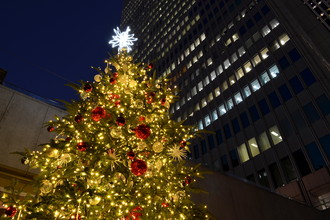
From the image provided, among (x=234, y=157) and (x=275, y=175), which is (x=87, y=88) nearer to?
(x=275, y=175)

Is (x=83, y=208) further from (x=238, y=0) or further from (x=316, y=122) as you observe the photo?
(x=238, y=0)

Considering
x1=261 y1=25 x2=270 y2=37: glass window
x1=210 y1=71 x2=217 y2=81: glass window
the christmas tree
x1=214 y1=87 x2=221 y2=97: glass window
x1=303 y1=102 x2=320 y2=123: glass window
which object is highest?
x1=261 y1=25 x2=270 y2=37: glass window

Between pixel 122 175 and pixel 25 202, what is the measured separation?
1.79m

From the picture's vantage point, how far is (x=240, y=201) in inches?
344

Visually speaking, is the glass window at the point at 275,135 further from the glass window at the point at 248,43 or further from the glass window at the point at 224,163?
the glass window at the point at 248,43

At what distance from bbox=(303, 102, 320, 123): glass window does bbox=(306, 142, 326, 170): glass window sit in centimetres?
218

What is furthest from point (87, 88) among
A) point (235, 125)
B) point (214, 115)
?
point (214, 115)

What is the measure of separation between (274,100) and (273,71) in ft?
11.5

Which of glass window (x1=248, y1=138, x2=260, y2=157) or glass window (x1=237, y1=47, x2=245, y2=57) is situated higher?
glass window (x1=237, y1=47, x2=245, y2=57)

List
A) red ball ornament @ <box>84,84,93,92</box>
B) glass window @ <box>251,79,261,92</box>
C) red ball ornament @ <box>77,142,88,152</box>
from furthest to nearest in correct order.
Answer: glass window @ <box>251,79,261,92</box>
red ball ornament @ <box>84,84,93,92</box>
red ball ornament @ <box>77,142,88,152</box>

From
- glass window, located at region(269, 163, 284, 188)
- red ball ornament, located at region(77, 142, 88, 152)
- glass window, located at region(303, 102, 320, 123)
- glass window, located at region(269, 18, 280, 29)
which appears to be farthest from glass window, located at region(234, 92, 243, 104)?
red ball ornament, located at region(77, 142, 88, 152)

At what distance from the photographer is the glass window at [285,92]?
22320mm

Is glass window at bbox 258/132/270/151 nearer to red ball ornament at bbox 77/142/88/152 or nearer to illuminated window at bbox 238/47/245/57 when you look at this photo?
illuminated window at bbox 238/47/245/57

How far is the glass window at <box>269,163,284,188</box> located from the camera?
2009cm
